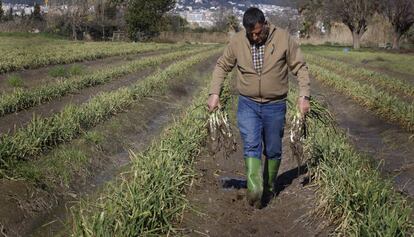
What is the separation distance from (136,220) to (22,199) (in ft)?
5.44

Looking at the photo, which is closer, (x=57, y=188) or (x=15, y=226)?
(x=15, y=226)

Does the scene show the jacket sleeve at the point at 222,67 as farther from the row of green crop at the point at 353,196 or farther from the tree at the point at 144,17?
the tree at the point at 144,17

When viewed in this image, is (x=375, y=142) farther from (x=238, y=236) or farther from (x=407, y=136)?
(x=238, y=236)

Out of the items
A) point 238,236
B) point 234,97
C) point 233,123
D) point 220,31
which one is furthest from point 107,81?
point 220,31

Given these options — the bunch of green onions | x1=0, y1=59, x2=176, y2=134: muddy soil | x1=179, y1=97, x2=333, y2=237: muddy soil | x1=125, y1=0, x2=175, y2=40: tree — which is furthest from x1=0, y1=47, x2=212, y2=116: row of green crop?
x1=125, y1=0, x2=175, y2=40: tree

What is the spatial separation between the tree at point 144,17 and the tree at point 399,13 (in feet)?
71.5

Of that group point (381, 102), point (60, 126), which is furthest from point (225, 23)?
point (60, 126)

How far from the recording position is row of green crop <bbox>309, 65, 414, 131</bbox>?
29.5 ft

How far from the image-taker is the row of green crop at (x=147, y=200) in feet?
12.1

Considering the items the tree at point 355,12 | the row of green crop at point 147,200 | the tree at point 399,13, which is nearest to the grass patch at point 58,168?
the row of green crop at point 147,200

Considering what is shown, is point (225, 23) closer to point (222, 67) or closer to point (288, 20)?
point (288, 20)

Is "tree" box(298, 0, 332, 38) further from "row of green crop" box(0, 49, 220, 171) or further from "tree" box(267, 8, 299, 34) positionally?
"row of green crop" box(0, 49, 220, 171)

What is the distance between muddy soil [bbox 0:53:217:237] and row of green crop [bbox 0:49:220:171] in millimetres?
207

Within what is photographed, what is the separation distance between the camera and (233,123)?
9422 mm
